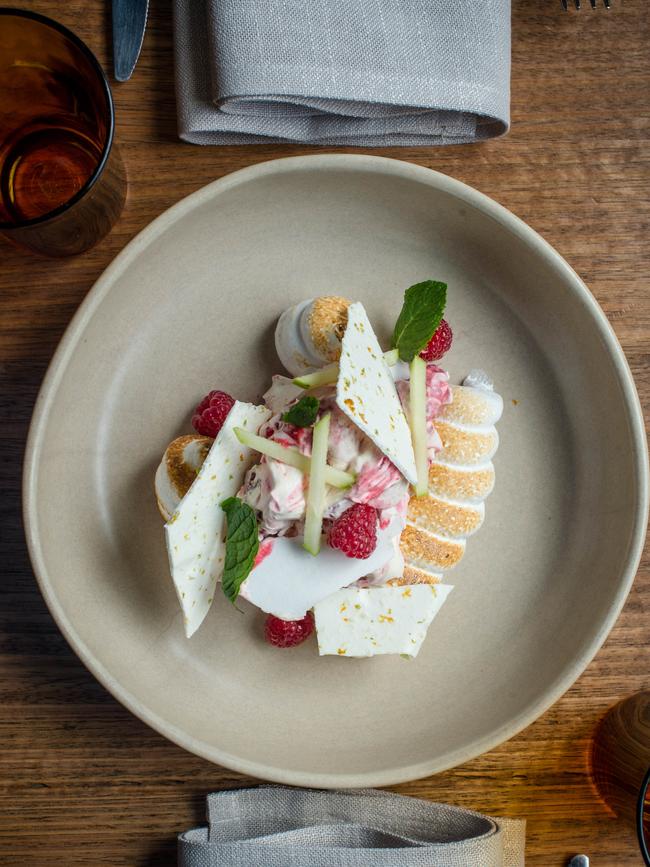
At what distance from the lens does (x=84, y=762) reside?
141 cm

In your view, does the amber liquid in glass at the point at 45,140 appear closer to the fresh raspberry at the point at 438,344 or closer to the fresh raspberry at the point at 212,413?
the fresh raspberry at the point at 212,413

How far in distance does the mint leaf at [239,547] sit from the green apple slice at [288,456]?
3.9 inches

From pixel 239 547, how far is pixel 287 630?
19 centimetres

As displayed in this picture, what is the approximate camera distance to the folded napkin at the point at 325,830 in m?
1.33

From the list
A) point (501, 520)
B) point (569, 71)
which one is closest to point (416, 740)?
point (501, 520)

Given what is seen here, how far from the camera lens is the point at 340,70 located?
1.30m

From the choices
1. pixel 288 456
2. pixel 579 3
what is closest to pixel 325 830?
pixel 288 456

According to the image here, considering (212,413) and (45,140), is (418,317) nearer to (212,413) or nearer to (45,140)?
(212,413)

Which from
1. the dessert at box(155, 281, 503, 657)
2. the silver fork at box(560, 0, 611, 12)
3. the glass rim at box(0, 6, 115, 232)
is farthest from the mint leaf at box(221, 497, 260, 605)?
the silver fork at box(560, 0, 611, 12)

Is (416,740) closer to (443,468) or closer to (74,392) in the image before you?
(443,468)

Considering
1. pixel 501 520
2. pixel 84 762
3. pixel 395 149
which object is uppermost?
pixel 395 149

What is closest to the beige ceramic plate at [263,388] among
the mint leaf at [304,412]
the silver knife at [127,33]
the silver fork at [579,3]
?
the mint leaf at [304,412]

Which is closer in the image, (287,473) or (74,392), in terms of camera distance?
(287,473)

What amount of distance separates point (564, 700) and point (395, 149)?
106 centimetres
